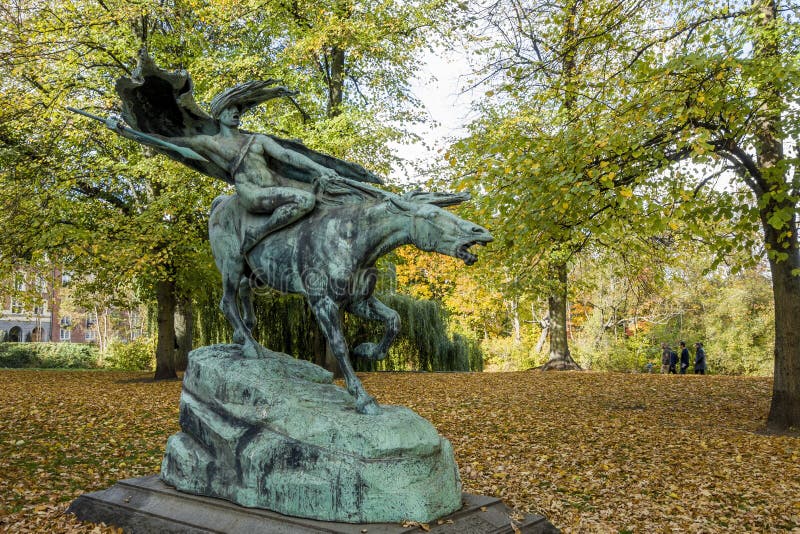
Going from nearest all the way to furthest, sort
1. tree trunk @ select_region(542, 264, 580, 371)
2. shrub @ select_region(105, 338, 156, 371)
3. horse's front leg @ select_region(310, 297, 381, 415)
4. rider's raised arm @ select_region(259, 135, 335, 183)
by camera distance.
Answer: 1. horse's front leg @ select_region(310, 297, 381, 415)
2. rider's raised arm @ select_region(259, 135, 335, 183)
3. tree trunk @ select_region(542, 264, 580, 371)
4. shrub @ select_region(105, 338, 156, 371)

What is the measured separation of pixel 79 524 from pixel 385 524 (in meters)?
2.76

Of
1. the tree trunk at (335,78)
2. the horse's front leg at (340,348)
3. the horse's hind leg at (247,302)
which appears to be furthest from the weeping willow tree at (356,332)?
the horse's front leg at (340,348)

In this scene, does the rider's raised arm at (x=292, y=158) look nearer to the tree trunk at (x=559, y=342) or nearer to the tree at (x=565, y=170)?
the tree at (x=565, y=170)

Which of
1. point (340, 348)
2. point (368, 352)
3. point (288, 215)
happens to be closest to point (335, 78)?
point (288, 215)

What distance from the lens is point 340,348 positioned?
482 cm

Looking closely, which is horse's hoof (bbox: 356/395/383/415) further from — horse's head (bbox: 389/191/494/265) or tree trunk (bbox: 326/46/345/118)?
tree trunk (bbox: 326/46/345/118)

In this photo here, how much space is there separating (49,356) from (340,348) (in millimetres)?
29099

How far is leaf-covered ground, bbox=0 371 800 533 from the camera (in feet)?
20.3

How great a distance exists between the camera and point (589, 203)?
33.7 ft

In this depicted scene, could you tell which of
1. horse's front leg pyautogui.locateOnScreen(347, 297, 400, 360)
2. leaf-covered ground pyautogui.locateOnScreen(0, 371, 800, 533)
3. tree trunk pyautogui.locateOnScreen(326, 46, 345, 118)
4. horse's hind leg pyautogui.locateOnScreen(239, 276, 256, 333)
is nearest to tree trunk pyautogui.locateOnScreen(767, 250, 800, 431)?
leaf-covered ground pyautogui.locateOnScreen(0, 371, 800, 533)

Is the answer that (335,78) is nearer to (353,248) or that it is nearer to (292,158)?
(292,158)

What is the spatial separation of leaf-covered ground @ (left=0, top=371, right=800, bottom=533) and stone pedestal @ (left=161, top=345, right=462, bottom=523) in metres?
1.12

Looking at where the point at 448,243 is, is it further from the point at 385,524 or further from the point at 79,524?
the point at 79,524

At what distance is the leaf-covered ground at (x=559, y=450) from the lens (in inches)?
244
